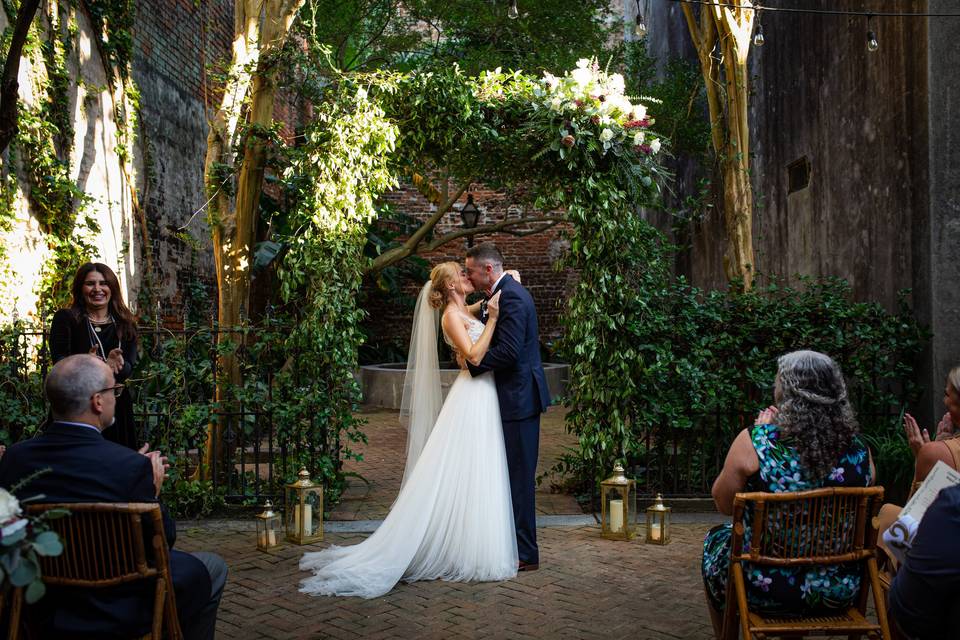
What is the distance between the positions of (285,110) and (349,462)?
9638 millimetres

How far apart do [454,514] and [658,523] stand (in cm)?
161

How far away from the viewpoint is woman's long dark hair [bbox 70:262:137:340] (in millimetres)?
5219

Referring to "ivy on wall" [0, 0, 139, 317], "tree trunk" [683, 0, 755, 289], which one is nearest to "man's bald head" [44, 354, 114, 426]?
"ivy on wall" [0, 0, 139, 317]

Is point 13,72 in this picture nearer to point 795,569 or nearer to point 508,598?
point 508,598

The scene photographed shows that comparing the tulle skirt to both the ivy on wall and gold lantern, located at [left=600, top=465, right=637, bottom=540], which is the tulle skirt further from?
the ivy on wall

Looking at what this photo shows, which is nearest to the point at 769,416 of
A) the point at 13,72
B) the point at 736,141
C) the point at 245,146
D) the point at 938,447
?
the point at 938,447

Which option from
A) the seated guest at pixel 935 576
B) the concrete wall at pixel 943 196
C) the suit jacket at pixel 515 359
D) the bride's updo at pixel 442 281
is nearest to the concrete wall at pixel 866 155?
the concrete wall at pixel 943 196

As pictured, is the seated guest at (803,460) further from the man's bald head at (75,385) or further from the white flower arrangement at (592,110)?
the white flower arrangement at (592,110)

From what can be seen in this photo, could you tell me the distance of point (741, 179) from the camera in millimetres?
8641

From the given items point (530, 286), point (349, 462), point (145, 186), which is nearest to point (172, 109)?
point (145, 186)

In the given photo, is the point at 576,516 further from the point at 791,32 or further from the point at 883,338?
the point at 791,32

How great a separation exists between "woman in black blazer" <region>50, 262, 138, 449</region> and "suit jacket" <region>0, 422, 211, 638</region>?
234 cm

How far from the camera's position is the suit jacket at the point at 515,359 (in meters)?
5.23

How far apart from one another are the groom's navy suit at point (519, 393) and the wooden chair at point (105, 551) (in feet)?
8.97
